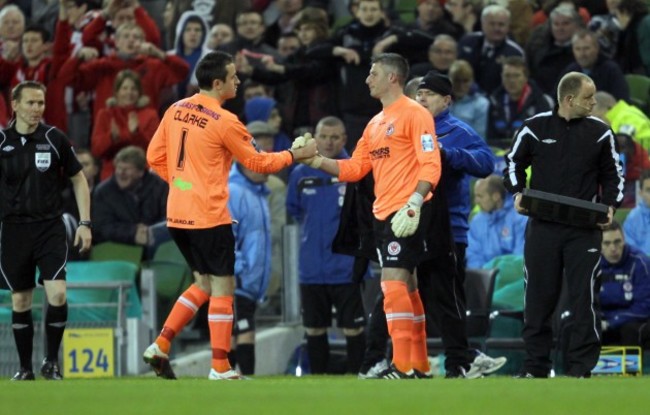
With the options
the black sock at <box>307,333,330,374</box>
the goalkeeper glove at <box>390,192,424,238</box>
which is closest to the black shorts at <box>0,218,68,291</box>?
the goalkeeper glove at <box>390,192,424,238</box>

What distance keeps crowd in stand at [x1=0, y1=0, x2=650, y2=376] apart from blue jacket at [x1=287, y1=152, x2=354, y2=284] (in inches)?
71.5

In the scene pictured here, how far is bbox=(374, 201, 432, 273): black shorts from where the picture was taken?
1130cm

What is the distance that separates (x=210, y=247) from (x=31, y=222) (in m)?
1.67

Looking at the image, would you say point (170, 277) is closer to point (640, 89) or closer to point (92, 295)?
point (92, 295)

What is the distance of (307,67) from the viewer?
1889 cm

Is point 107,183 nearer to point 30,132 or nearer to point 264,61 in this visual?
point 264,61

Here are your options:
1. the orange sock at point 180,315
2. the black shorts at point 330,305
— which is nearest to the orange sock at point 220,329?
the orange sock at point 180,315

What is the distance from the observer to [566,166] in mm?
11734

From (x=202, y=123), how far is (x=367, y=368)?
2690mm

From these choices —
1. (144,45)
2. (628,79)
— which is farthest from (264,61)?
(628,79)

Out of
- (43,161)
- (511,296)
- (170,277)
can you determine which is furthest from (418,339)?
(170,277)

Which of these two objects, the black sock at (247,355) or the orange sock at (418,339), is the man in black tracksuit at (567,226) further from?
the black sock at (247,355)

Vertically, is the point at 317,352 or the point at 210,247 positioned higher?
the point at 210,247

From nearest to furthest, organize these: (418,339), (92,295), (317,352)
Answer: (418,339) < (317,352) < (92,295)
